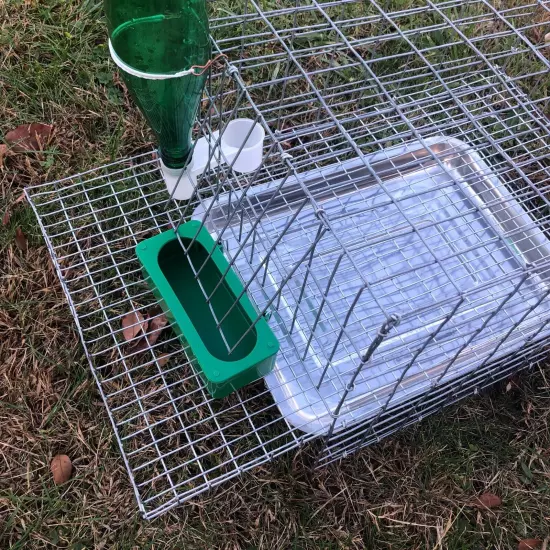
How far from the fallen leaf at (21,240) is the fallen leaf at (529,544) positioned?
3.24 feet

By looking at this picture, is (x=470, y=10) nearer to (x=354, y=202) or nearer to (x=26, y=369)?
(x=354, y=202)

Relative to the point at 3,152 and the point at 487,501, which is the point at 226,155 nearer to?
the point at 3,152

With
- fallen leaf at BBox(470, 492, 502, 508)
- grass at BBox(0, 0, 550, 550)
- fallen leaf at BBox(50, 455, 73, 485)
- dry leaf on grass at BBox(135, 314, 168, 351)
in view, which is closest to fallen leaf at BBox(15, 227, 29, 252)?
grass at BBox(0, 0, 550, 550)

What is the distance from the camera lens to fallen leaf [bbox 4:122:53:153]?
1188mm

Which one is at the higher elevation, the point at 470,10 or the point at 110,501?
the point at 470,10

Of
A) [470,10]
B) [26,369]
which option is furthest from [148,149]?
[470,10]

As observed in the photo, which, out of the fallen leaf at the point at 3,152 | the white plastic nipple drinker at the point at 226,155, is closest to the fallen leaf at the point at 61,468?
the white plastic nipple drinker at the point at 226,155

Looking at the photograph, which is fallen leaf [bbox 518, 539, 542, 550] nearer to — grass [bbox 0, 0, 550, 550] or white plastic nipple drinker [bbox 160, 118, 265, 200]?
grass [bbox 0, 0, 550, 550]

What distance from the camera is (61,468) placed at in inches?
35.4

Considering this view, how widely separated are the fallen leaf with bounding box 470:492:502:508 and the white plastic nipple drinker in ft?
2.08

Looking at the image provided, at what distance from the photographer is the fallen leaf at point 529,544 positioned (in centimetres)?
90

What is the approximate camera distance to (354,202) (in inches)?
41.8

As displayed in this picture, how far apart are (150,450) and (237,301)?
0.28 meters

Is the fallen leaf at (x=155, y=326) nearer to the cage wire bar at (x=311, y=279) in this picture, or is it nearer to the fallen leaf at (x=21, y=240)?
the cage wire bar at (x=311, y=279)
